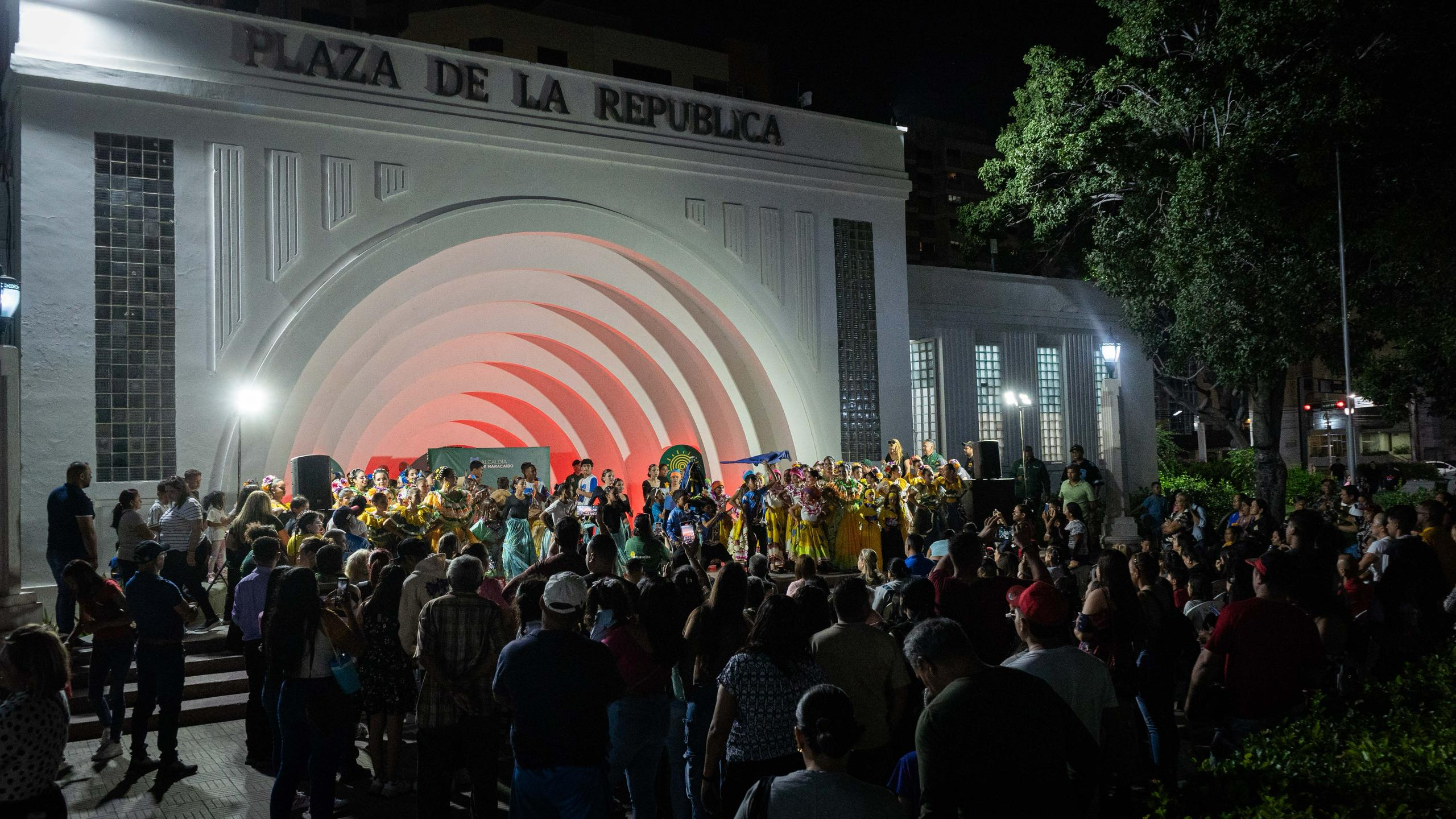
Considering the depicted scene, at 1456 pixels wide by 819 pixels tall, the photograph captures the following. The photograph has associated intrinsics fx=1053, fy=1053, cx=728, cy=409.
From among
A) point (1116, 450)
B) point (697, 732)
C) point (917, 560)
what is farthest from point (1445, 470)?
point (697, 732)

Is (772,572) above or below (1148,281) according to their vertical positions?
below

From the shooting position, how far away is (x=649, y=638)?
5.52 metres

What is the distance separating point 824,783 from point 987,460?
52.4 ft

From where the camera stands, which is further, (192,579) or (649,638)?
(192,579)

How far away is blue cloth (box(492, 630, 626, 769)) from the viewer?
459 cm

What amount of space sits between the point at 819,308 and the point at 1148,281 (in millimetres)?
7474

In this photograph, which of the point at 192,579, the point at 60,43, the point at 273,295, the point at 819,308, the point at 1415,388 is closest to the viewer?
the point at 192,579

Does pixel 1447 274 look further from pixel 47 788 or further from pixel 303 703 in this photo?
pixel 47 788

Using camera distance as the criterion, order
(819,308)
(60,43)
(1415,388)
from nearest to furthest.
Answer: (60,43)
(819,308)
(1415,388)

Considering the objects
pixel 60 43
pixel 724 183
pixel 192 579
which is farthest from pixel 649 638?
pixel 724 183

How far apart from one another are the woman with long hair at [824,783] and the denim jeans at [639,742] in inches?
87.7

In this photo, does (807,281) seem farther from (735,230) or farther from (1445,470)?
(1445,470)

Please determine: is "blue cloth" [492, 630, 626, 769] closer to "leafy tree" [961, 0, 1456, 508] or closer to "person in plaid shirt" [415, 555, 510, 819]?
"person in plaid shirt" [415, 555, 510, 819]

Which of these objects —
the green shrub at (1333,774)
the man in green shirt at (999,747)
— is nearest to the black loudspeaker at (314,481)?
the man in green shirt at (999,747)
